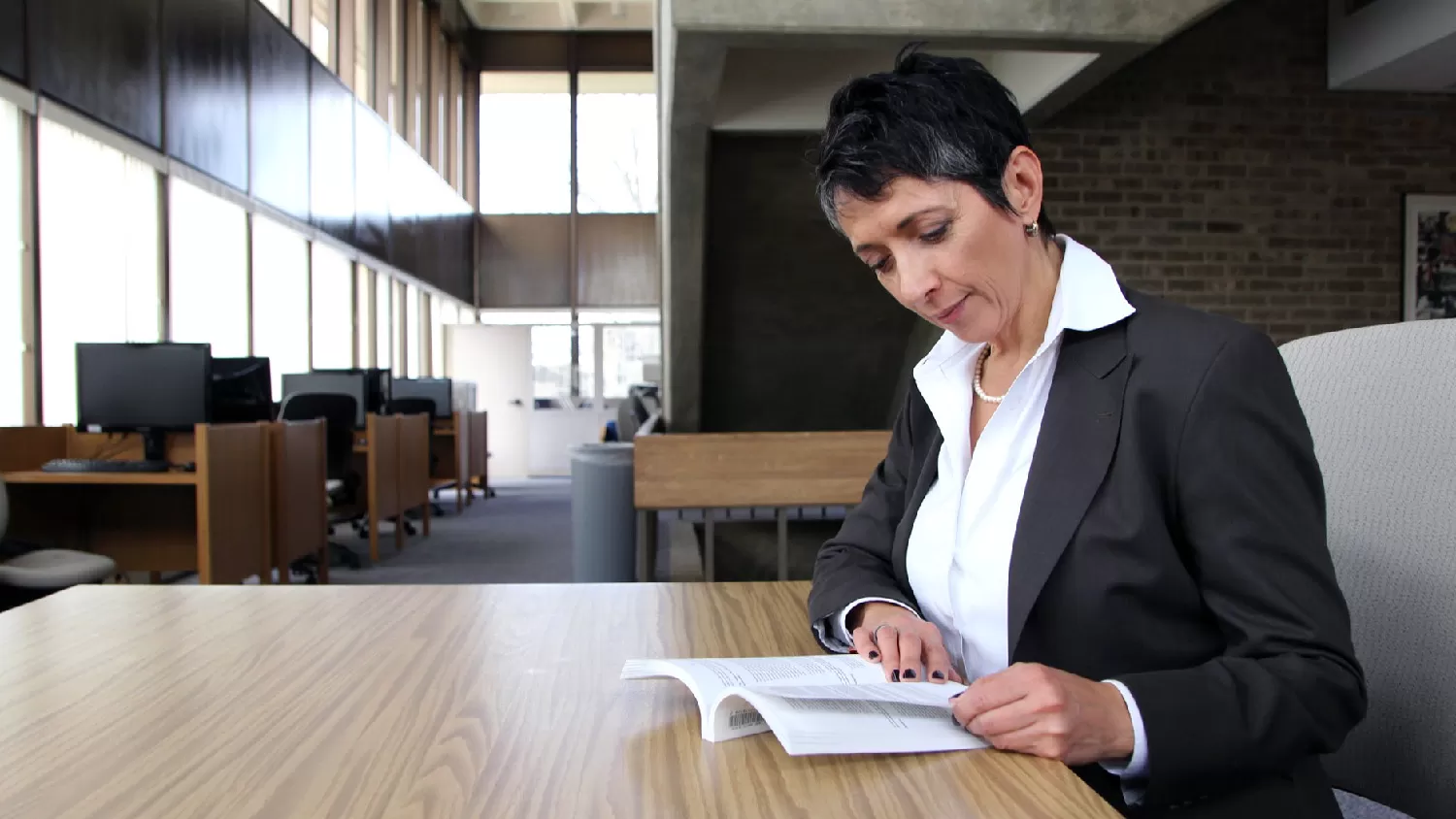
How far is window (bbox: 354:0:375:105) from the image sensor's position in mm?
9641

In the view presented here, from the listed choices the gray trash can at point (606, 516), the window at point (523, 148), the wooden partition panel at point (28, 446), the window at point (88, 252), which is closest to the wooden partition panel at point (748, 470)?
the gray trash can at point (606, 516)

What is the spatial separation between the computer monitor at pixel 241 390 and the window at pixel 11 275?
107cm

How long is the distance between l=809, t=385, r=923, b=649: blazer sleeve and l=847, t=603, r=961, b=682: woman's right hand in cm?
3

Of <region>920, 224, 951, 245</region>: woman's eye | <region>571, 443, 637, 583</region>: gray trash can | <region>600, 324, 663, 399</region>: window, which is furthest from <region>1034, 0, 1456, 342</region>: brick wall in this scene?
<region>600, 324, 663, 399</region>: window

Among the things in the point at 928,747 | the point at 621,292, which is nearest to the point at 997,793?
the point at 928,747

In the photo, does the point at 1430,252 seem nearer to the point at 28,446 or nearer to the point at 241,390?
the point at 241,390

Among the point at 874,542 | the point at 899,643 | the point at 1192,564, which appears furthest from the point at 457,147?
the point at 1192,564

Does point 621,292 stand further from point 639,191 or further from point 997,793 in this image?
point 997,793

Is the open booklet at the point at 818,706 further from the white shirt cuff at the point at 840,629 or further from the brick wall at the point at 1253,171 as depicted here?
the brick wall at the point at 1253,171

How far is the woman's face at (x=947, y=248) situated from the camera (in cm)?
104

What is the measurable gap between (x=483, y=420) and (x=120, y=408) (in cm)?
612

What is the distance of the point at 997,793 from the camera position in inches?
28.0

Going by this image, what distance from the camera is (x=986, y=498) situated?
1.09 metres

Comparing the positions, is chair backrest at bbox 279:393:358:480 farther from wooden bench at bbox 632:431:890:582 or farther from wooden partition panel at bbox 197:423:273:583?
wooden bench at bbox 632:431:890:582
